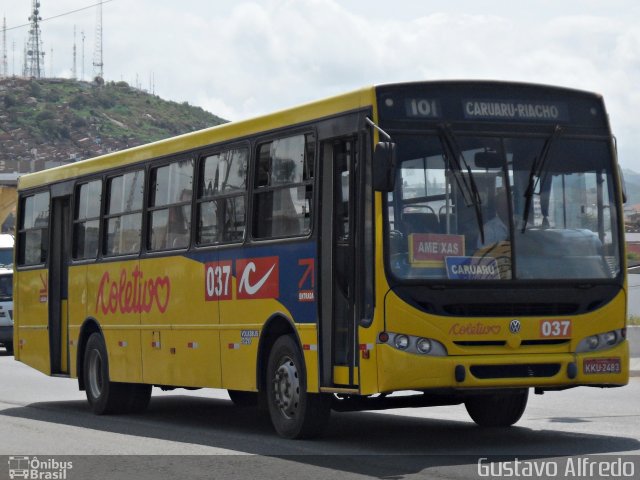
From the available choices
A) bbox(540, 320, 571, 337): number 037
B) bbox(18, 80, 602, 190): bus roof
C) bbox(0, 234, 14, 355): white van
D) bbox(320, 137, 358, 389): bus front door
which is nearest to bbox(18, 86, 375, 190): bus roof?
bbox(18, 80, 602, 190): bus roof

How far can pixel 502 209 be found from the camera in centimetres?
1295

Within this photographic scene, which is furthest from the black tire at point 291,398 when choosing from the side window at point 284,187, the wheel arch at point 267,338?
the side window at point 284,187

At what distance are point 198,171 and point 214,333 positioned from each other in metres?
1.80

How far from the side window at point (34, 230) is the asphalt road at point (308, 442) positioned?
6.90ft

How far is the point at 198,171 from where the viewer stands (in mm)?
16156

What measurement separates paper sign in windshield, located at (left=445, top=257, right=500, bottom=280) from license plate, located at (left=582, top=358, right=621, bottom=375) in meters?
1.11

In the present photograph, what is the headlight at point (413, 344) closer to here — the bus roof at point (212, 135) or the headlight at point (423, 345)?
the headlight at point (423, 345)

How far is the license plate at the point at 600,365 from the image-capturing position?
13007 mm

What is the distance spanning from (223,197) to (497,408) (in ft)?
11.5

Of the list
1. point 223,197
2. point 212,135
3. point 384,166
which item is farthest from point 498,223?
point 212,135

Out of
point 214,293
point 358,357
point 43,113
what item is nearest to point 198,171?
point 214,293

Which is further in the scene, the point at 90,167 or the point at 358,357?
the point at 90,167

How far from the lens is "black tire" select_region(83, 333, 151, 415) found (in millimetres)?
18469

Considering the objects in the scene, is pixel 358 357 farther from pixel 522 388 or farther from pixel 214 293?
pixel 214 293
